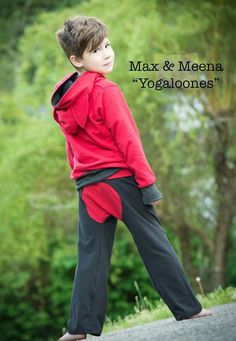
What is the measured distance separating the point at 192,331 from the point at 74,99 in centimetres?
132

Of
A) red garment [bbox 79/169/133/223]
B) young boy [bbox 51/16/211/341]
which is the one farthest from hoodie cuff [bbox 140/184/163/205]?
red garment [bbox 79/169/133/223]

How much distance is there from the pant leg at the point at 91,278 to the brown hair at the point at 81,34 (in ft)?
2.63

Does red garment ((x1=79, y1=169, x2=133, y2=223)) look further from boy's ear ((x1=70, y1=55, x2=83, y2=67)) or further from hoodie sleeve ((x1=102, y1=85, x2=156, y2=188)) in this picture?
→ boy's ear ((x1=70, y1=55, x2=83, y2=67))

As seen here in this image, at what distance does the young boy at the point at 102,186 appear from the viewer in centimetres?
429

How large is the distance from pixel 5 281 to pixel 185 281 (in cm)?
1147

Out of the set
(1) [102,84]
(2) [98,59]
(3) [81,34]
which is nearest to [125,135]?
(1) [102,84]

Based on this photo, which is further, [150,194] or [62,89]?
[62,89]

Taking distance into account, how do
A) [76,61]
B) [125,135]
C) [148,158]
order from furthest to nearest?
[148,158] < [76,61] < [125,135]

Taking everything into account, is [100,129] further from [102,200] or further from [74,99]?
[102,200]

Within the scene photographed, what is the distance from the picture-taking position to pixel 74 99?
435cm

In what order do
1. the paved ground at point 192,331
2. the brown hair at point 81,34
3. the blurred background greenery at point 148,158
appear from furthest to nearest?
the blurred background greenery at point 148,158
the brown hair at point 81,34
the paved ground at point 192,331

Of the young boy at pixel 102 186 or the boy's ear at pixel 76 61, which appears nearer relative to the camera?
the young boy at pixel 102 186

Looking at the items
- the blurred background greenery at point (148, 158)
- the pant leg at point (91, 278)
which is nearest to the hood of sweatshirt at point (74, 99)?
the pant leg at point (91, 278)

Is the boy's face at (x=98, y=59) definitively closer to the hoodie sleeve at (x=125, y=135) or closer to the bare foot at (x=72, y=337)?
the hoodie sleeve at (x=125, y=135)
